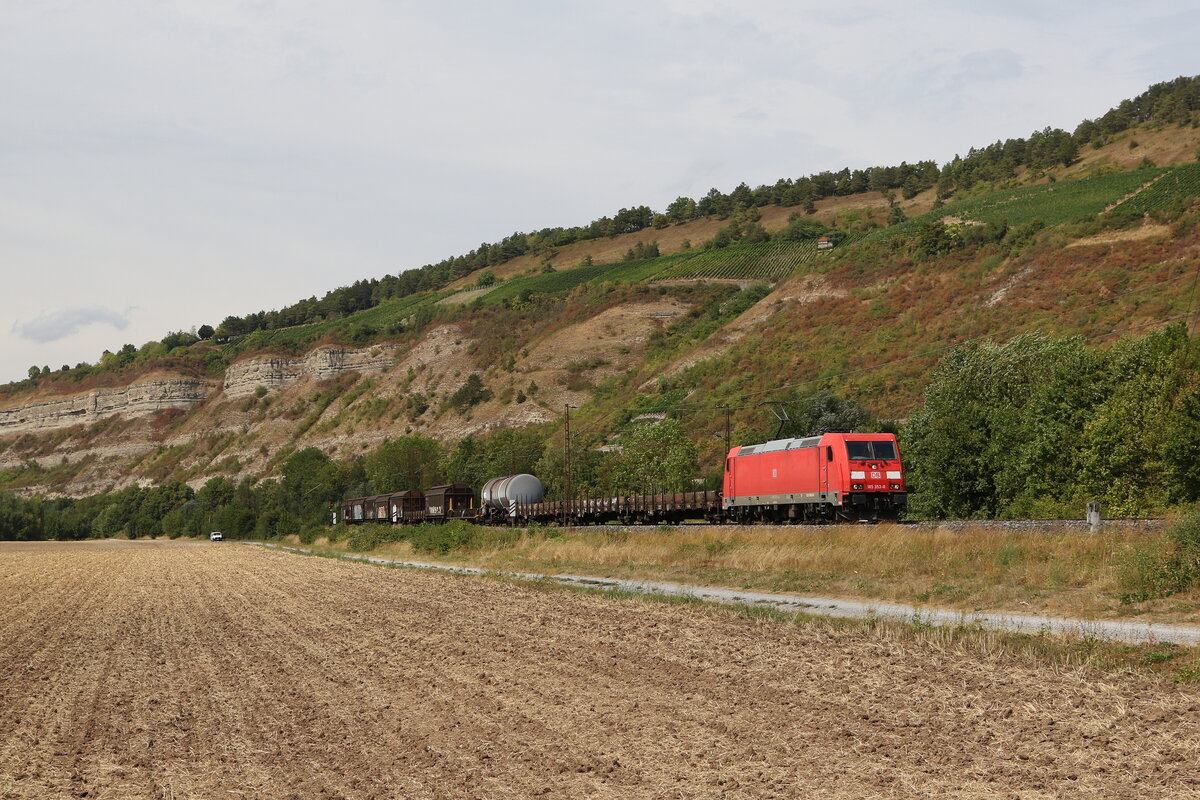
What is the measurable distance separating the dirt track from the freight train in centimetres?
1885

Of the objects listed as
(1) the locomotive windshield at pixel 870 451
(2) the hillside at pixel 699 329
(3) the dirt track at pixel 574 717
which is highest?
(2) the hillside at pixel 699 329

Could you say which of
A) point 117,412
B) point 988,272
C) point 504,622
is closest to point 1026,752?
point 504,622

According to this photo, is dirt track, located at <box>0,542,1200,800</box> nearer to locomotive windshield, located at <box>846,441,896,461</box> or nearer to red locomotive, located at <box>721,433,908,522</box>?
red locomotive, located at <box>721,433,908,522</box>

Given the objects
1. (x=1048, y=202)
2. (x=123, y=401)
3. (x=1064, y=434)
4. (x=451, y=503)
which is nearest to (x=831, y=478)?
(x=1064, y=434)

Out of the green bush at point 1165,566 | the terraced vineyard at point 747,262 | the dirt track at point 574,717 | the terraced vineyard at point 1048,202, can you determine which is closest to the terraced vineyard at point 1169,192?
the terraced vineyard at point 1048,202

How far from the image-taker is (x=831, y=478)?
3881 cm

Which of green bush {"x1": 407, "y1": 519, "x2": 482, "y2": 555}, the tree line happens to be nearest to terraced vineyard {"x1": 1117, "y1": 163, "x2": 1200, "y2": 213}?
the tree line

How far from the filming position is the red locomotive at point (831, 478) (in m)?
38.2

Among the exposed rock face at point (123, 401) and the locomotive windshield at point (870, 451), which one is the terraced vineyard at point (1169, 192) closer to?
the locomotive windshield at point (870, 451)

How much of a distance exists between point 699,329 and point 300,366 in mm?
81186

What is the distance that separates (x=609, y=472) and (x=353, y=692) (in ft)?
214

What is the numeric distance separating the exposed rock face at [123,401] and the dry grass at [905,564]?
6203 inches

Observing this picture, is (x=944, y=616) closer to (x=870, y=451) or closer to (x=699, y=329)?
(x=870, y=451)

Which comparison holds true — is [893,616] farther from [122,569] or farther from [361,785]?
[122,569]
